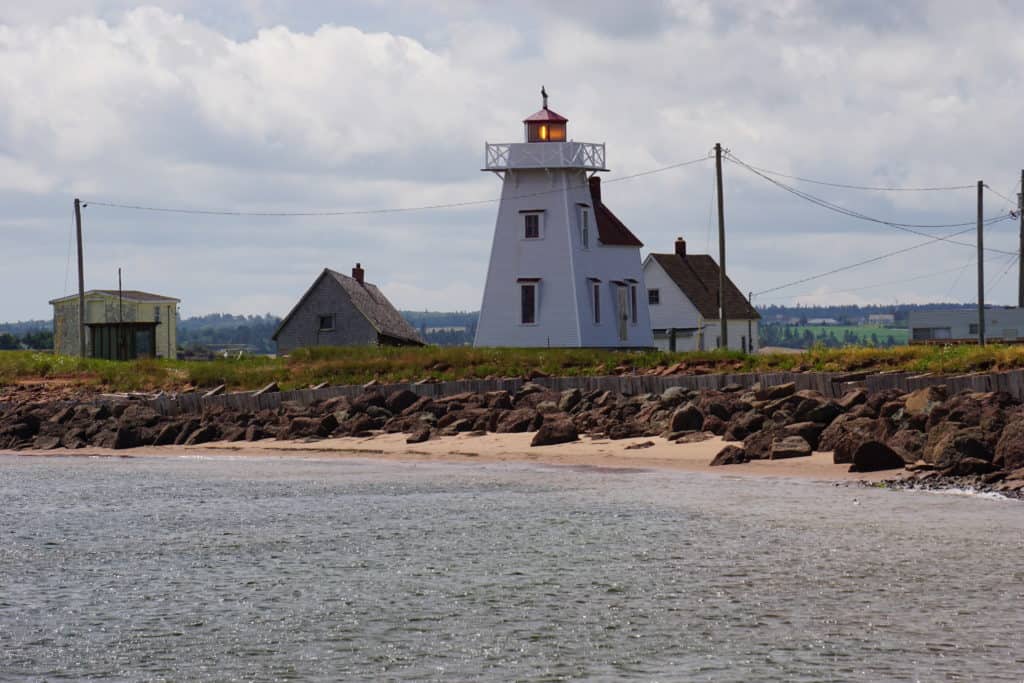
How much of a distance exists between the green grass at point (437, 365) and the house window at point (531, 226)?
30.8ft

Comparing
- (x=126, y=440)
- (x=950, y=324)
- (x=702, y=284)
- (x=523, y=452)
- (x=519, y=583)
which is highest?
(x=702, y=284)

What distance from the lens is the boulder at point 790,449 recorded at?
24781 mm

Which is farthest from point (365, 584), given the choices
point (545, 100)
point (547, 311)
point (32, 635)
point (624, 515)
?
point (545, 100)

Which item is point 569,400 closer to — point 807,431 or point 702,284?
point 807,431

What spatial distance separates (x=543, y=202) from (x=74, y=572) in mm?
36481

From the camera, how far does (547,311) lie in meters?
51.5

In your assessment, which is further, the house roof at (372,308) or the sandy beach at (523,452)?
the house roof at (372,308)

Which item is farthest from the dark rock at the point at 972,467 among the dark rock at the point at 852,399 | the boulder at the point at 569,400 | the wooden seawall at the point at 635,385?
the boulder at the point at 569,400

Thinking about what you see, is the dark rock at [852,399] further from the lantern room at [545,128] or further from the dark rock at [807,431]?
the lantern room at [545,128]

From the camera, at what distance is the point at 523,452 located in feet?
96.2

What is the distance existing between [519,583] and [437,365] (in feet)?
79.3

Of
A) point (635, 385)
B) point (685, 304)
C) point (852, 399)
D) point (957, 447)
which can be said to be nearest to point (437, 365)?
point (635, 385)

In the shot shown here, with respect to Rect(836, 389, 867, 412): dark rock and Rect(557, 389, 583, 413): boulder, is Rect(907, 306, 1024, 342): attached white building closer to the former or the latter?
Rect(557, 389, 583, 413): boulder

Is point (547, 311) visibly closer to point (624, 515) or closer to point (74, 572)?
point (624, 515)
